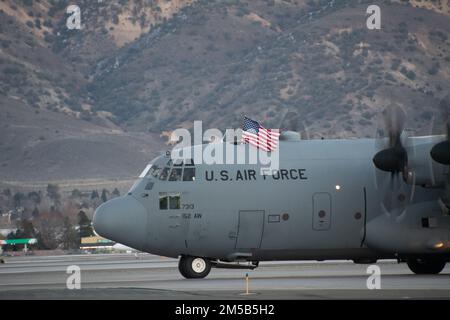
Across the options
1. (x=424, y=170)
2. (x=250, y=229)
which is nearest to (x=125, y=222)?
(x=250, y=229)

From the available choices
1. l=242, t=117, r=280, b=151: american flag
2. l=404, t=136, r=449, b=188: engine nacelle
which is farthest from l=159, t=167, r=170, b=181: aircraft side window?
l=404, t=136, r=449, b=188: engine nacelle

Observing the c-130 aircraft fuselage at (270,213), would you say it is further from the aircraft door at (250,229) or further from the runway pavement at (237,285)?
the runway pavement at (237,285)

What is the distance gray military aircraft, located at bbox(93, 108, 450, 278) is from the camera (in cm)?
4031

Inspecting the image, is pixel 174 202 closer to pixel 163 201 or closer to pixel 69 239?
pixel 163 201

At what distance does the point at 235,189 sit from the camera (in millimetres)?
40781

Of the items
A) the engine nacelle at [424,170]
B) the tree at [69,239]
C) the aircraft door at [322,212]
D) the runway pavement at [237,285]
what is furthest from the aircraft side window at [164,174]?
the tree at [69,239]

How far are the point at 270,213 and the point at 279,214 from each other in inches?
12.7

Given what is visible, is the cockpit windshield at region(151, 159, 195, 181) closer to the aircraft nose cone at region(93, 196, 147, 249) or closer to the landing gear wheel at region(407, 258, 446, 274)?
the aircraft nose cone at region(93, 196, 147, 249)

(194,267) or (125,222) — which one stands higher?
(125,222)

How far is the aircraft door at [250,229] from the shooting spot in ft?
133

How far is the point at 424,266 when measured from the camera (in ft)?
140

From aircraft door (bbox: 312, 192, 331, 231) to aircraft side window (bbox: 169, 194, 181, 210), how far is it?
192 inches
